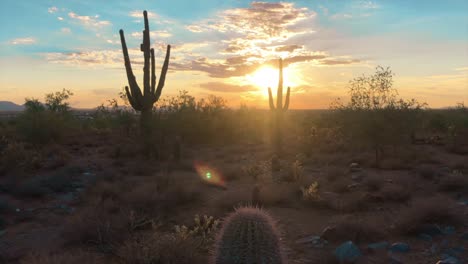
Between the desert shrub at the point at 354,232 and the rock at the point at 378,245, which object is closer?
the rock at the point at 378,245

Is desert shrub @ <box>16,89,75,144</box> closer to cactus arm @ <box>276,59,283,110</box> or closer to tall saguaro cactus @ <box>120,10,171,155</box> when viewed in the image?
tall saguaro cactus @ <box>120,10,171,155</box>

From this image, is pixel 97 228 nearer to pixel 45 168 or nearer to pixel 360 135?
pixel 45 168

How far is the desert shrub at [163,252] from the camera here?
18.0 ft

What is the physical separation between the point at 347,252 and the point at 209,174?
8309 millimetres

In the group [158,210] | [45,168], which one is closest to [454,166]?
[158,210]

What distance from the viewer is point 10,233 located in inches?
307

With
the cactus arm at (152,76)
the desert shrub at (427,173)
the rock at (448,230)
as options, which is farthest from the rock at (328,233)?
the cactus arm at (152,76)

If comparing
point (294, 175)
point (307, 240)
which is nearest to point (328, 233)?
point (307, 240)

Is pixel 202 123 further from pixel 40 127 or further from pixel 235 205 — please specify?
pixel 235 205

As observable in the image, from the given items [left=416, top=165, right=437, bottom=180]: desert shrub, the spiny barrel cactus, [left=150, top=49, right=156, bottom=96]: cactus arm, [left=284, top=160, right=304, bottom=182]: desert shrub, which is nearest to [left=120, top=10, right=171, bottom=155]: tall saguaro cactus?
[left=150, top=49, right=156, bottom=96]: cactus arm

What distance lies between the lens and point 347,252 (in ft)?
20.1

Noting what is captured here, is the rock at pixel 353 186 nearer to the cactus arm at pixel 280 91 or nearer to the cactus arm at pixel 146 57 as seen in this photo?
the cactus arm at pixel 280 91

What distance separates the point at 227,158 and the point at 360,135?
5.89 metres

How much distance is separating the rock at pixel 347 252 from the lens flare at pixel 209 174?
615cm
